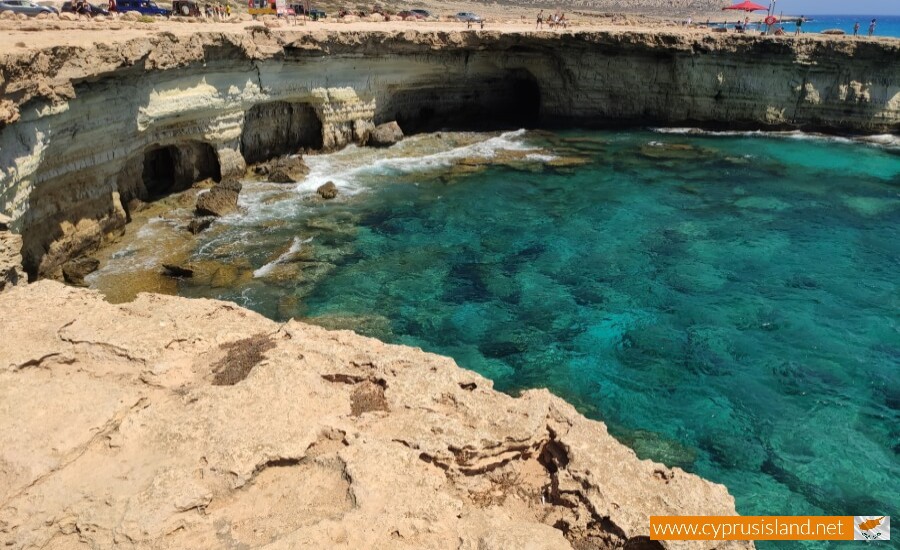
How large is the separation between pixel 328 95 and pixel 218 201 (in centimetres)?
815

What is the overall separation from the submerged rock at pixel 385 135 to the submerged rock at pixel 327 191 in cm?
635

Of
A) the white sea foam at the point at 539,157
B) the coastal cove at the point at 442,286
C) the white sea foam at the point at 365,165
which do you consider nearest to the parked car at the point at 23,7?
the coastal cove at the point at 442,286

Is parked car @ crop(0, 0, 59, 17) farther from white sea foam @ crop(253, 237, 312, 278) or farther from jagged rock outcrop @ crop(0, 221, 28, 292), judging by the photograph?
jagged rock outcrop @ crop(0, 221, 28, 292)

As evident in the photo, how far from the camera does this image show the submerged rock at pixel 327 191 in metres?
21.9

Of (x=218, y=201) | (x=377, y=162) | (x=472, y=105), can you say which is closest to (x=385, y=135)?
(x=377, y=162)

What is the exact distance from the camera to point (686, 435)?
11.3m

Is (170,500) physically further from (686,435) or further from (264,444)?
(686,435)

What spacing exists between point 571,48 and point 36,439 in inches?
1176

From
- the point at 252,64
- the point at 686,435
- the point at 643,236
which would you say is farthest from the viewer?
the point at 252,64

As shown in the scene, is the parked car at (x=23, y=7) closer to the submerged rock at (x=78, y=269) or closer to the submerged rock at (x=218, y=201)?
the submerged rock at (x=218, y=201)

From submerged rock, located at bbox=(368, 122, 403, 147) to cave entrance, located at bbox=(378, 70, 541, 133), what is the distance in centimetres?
105

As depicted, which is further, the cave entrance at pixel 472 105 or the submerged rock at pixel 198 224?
the cave entrance at pixel 472 105

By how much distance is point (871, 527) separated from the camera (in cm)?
943

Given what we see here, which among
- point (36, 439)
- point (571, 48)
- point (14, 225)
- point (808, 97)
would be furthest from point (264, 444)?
point (808, 97)
